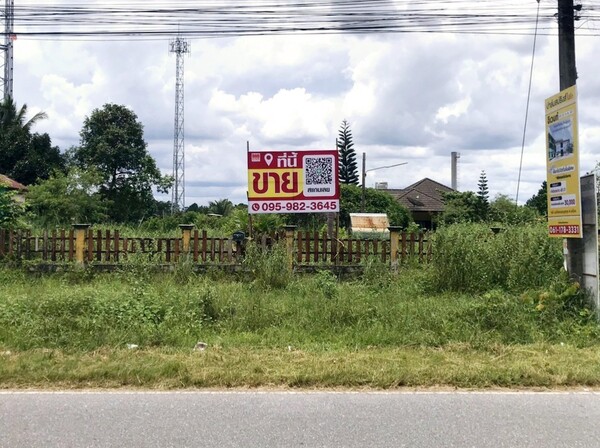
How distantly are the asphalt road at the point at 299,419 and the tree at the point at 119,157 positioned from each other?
35.1 meters

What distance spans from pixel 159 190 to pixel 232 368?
38403mm

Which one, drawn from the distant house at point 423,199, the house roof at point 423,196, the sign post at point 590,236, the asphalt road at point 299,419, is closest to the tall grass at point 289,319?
the sign post at point 590,236

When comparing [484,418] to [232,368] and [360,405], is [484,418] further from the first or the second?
[232,368]

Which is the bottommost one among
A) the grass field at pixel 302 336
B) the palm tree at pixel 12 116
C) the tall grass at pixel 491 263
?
the grass field at pixel 302 336

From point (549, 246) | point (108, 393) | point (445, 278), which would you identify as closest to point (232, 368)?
point (108, 393)

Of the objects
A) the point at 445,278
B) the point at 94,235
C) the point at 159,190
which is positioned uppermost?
the point at 159,190

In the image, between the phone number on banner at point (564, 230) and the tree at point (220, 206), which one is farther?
the tree at point (220, 206)

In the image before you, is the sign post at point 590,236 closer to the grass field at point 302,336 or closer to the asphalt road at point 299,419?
the grass field at point 302,336

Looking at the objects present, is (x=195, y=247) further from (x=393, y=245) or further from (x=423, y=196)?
(x=423, y=196)

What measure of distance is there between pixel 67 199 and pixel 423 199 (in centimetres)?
3368

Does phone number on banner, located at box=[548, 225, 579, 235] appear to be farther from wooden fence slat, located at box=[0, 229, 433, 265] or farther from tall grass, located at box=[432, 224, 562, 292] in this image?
wooden fence slat, located at box=[0, 229, 433, 265]

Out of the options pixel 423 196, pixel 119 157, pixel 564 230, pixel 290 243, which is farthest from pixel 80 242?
pixel 423 196

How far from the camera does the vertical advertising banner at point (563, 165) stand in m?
8.35

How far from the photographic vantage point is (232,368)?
19.2 ft
